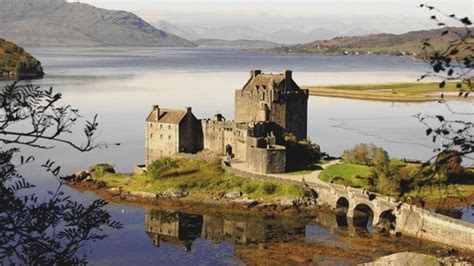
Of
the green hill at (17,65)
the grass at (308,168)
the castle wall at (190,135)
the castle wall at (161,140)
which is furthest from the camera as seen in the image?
the green hill at (17,65)

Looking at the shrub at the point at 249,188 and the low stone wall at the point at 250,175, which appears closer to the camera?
the low stone wall at the point at 250,175

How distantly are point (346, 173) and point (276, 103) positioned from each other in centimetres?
989

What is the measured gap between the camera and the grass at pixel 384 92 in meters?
128

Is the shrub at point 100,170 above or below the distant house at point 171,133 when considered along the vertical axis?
below

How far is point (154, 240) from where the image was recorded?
Answer: 45375 millimetres

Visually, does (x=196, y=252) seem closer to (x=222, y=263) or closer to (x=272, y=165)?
(x=222, y=263)

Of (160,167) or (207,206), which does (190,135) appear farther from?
(207,206)

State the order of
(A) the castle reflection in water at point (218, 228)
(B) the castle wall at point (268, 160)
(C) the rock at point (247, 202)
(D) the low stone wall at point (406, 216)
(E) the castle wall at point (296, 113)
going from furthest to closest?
(E) the castle wall at point (296, 113) → (B) the castle wall at point (268, 160) → (C) the rock at point (247, 202) → (A) the castle reflection in water at point (218, 228) → (D) the low stone wall at point (406, 216)

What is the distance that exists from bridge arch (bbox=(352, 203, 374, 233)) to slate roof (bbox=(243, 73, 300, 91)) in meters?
15.4

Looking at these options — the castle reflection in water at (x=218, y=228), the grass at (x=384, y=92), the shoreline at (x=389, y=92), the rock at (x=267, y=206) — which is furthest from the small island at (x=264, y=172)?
the grass at (x=384, y=92)

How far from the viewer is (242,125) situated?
59844 millimetres

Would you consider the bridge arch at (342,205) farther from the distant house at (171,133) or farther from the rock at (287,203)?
the distant house at (171,133)

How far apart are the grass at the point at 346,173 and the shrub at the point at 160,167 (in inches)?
469

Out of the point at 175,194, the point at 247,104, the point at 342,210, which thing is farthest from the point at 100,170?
the point at 342,210
